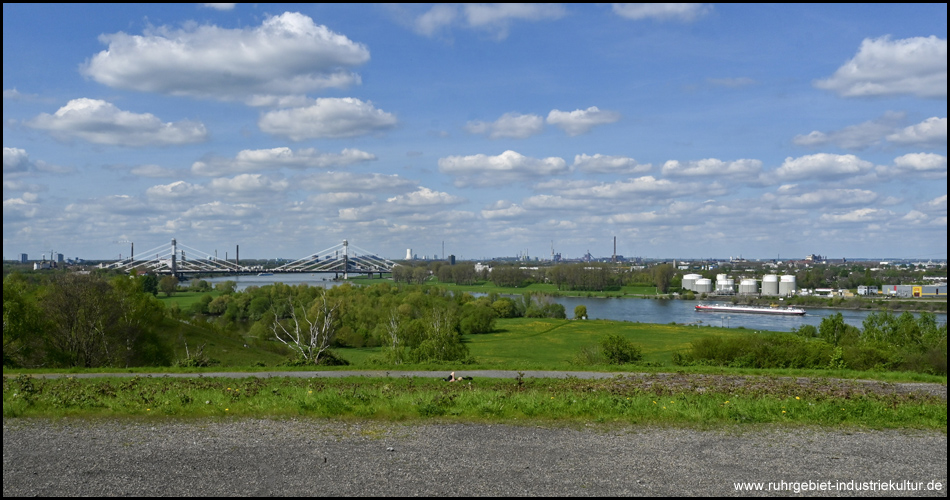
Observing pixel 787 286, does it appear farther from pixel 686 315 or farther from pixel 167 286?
pixel 167 286

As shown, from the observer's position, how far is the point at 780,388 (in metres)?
12.3

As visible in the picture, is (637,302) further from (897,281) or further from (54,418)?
(54,418)

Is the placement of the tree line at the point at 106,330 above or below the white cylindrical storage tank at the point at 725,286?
above

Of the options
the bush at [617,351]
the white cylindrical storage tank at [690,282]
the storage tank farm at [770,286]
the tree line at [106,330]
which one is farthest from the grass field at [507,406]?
the white cylindrical storage tank at [690,282]

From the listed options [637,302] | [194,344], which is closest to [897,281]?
[637,302]

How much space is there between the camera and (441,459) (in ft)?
22.5

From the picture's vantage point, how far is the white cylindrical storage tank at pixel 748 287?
13175cm

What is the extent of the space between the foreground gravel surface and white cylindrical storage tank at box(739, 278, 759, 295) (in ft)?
440

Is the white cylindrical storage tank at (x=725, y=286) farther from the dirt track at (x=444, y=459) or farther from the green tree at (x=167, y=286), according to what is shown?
the dirt track at (x=444, y=459)

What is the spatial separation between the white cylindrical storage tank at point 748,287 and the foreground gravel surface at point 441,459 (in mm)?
134057

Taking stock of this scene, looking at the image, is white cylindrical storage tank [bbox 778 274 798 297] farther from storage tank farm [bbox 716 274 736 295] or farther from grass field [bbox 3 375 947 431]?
grass field [bbox 3 375 947 431]

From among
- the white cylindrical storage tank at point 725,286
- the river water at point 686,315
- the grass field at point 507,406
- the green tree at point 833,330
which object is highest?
the grass field at point 507,406

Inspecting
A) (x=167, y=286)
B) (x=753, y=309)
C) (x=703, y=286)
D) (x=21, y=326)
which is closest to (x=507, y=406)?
(x=21, y=326)

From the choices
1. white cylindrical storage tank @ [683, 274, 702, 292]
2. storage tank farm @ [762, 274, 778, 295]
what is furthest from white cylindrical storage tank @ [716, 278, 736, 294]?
storage tank farm @ [762, 274, 778, 295]
